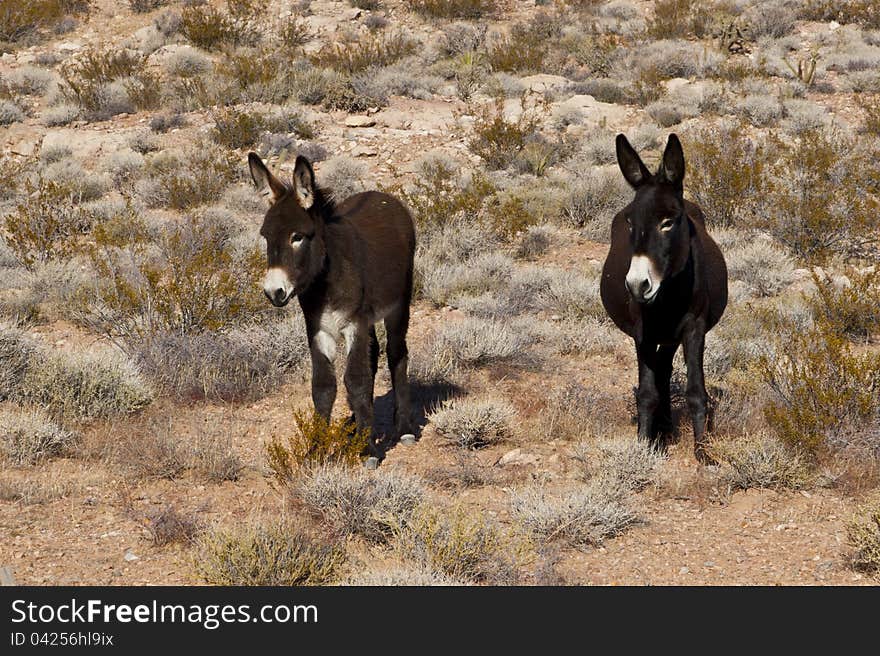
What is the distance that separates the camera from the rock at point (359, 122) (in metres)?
20.0

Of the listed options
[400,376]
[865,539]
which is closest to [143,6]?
[400,376]

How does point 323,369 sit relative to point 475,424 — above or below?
above

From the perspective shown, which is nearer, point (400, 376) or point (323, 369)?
point (323, 369)

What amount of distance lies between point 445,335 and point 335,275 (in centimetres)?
320

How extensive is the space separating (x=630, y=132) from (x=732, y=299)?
9009mm

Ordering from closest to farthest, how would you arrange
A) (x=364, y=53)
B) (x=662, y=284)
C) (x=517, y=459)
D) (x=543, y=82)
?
1. (x=662, y=284)
2. (x=517, y=459)
3. (x=543, y=82)
4. (x=364, y=53)

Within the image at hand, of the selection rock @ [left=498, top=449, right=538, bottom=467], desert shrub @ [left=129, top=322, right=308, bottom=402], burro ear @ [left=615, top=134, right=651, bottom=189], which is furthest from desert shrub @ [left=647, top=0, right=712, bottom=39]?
rock @ [left=498, top=449, right=538, bottom=467]

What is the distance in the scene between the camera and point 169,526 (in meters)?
5.68

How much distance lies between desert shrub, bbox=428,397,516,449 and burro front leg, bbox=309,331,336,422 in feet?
4.33

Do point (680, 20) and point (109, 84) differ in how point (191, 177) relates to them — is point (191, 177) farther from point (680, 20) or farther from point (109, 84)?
point (680, 20)

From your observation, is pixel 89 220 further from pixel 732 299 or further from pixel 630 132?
pixel 630 132

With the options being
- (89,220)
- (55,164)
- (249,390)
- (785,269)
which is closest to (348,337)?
(249,390)

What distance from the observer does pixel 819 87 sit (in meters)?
22.2

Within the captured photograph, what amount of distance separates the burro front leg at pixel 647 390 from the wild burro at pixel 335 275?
6.93 feet
